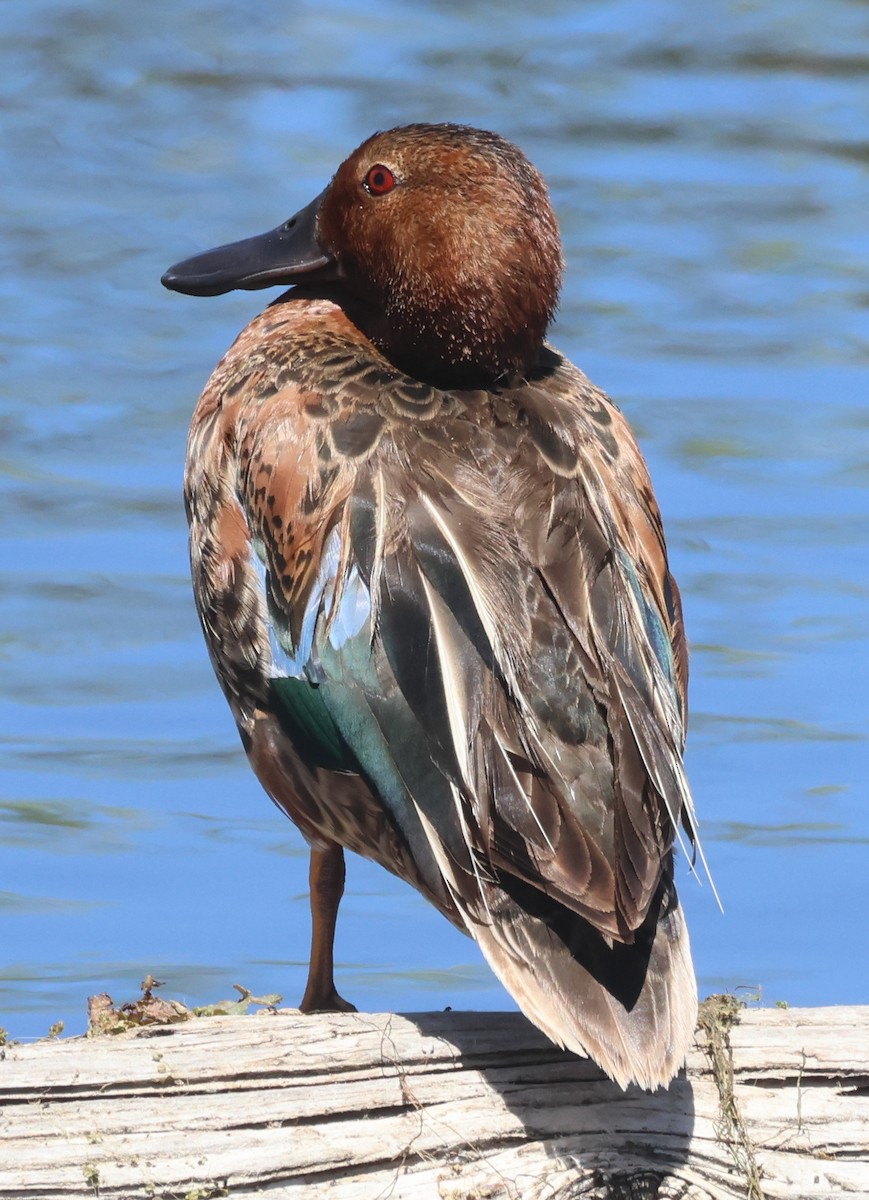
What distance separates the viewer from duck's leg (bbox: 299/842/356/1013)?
4840 millimetres

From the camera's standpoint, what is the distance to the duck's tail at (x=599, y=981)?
369 cm

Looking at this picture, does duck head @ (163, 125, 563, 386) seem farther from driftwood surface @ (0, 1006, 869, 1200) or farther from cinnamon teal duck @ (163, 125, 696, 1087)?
driftwood surface @ (0, 1006, 869, 1200)

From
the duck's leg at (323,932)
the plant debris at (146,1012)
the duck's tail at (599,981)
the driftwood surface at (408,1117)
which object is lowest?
the driftwood surface at (408,1117)

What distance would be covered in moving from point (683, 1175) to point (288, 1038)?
0.78 meters

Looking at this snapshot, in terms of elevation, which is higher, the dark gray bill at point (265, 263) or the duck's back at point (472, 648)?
the dark gray bill at point (265, 263)

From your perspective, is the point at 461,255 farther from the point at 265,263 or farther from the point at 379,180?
the point at 265,263

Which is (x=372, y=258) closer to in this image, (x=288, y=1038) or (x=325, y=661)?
(x=325, y=661)

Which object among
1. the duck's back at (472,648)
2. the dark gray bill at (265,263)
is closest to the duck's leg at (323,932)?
the duck's back at (472,648)

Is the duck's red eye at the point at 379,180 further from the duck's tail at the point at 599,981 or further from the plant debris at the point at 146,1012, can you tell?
the plant debris at the point at 146,1012

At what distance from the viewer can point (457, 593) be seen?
13.5 feet

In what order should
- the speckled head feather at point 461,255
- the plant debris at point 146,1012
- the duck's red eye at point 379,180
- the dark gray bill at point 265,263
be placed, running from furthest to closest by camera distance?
the dark gray bill at point 265,263, the duck's red eye at point 379,180, the speckled head feather at point 461,255, the plant debris at point 146,1012

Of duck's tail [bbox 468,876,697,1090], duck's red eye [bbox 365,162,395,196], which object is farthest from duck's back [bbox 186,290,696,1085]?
duck's red eye [bbox 365,162,395,196]

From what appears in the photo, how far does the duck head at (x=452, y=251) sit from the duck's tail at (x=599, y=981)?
1.34m

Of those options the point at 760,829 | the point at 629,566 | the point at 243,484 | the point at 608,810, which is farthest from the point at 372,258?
the point at 760,829
